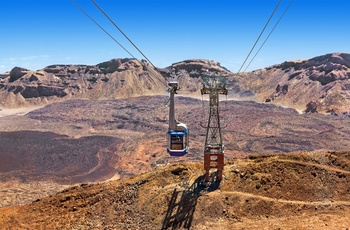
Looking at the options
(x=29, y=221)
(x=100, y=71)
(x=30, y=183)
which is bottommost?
(x=30, y=183)

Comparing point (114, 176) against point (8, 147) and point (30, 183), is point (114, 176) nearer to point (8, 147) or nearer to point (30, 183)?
point (30, 183)

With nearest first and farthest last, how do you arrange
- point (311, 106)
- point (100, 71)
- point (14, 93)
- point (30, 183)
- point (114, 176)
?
point (30, 183) < point (114, 176) < point (311, 106) < point (14, 93) < point (100, 71)

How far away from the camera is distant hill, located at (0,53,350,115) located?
119000mm

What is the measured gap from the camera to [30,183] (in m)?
53.8

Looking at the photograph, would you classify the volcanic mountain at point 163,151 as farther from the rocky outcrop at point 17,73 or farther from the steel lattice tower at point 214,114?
the steel lattice tower at point 214,114

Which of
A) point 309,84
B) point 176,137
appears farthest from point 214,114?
point 309,84

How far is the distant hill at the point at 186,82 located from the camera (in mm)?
119000

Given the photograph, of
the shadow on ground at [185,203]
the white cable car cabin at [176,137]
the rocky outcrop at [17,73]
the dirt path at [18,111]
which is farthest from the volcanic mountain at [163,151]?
the dirt path at [18,111]

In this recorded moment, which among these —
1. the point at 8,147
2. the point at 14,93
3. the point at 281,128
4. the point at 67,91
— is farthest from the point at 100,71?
the point at 281,128

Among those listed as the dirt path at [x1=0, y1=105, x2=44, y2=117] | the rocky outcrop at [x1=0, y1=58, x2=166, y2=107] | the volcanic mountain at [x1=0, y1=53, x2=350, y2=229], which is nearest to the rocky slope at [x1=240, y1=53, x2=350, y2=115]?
the volcanic mountain at [x1=0, y1=53, x2=350, y2=229]

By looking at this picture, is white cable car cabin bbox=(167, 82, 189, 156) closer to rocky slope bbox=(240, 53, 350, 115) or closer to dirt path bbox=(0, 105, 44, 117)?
rocky slope bbox=(240, 53, 350, 115)

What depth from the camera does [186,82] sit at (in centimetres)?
16112

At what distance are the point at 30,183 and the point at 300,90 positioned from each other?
4038 inches

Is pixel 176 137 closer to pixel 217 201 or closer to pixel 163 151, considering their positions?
pixel 217 201
